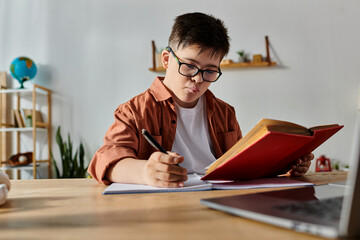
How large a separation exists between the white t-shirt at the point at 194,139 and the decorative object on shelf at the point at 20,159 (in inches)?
106

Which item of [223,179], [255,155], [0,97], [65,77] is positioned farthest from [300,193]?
[0,97]

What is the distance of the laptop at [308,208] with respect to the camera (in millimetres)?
343

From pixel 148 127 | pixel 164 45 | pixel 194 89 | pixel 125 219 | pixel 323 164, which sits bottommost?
pixel 323 164

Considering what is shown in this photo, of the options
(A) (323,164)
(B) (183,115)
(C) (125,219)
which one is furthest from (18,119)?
(C) (125,219)

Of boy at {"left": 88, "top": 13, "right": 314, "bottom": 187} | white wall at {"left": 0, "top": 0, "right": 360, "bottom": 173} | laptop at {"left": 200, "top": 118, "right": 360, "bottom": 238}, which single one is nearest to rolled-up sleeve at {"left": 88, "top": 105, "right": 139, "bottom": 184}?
boy at {"left": 88, "top": 13, "right": 314, "bottom": 187}

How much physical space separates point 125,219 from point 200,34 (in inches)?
33.5

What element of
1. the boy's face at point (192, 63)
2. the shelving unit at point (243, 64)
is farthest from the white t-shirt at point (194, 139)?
the shelving unit at point (243, 64)

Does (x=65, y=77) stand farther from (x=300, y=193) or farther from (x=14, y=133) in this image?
(x=300, y=193)

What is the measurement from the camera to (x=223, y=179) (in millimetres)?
881

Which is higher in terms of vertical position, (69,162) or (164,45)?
(164,45)

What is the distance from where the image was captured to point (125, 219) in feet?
1.53

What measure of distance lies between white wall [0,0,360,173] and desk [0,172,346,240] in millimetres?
3070

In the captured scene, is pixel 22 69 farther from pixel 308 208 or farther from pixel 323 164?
pixel 308 208

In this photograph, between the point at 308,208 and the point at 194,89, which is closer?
the point at 308,208
